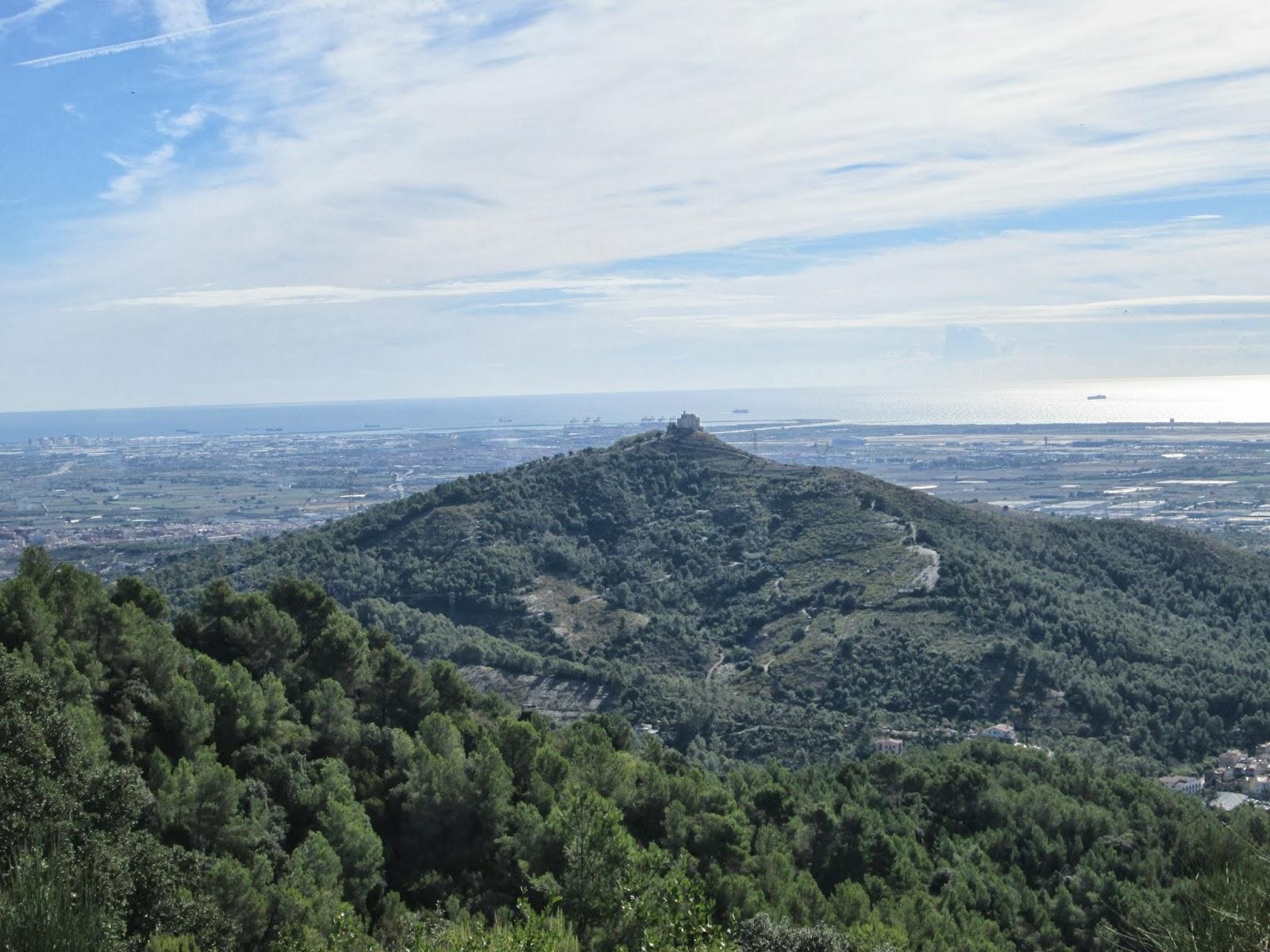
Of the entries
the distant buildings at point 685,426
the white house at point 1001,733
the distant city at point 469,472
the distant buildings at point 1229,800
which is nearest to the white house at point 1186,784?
the distant buildings at point 1229,800

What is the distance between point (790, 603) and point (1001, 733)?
14.1m

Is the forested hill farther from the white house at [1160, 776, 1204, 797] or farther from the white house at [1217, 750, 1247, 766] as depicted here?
the white house at [1160, 776, 1204, 797]

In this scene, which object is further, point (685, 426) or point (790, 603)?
point (685, 426)

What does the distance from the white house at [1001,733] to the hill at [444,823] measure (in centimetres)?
658

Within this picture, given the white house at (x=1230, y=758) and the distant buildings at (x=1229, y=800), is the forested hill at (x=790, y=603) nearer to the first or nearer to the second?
the white house at (x=1230, y=758)

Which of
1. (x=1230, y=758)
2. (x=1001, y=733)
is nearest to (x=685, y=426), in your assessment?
(x=1001, y=733)

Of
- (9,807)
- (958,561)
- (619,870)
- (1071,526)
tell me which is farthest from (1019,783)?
(1071,526)

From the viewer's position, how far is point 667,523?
5706cm

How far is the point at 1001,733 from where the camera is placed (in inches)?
1302

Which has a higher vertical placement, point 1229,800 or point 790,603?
point 790,603

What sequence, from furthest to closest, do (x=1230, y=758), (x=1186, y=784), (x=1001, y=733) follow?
(x=1001, y=733)
(x=1230, y=758)
(x=1186, y=784)

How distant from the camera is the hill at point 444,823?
1101 centimetres

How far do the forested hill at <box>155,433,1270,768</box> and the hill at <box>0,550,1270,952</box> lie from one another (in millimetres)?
10580

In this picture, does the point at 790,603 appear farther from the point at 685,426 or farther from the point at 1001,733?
the point at 685,426
